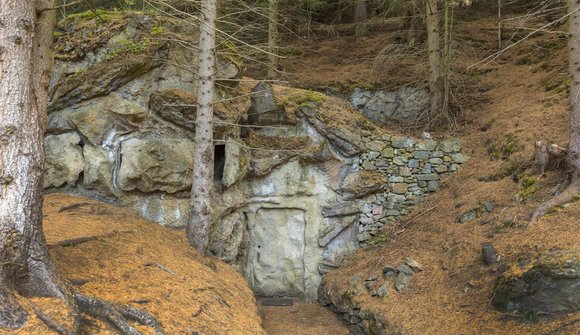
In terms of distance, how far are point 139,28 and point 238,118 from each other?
277 centimetres

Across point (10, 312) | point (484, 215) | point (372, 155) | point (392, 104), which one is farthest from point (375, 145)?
point (10, 312)

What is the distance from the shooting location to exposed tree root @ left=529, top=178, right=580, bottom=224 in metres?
6.40

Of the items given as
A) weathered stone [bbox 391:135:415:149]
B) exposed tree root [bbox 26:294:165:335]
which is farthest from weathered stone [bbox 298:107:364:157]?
exposed tree root [bbox 26:294:165:335]

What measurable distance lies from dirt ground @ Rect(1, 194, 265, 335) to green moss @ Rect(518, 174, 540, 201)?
502 centimetres

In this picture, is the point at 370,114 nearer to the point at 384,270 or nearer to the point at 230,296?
the point at 384,270

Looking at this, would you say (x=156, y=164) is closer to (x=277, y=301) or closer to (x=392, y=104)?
(x=277, y=301)

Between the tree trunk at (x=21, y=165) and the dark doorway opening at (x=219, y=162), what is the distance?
5.66 m

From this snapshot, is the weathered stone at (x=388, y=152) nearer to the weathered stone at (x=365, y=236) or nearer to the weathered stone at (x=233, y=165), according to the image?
the weathered stone at (x=365, y=236)

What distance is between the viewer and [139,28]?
8.81 m

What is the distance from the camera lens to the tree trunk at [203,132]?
7465 millimetres

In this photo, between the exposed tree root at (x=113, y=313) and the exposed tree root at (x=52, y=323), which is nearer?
the exposed tree root at (x=52, y=323)

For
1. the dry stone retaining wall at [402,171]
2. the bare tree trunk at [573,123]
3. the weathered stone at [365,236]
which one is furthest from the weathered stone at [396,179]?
the bare tree trunk at [573,123]

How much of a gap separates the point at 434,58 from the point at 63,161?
9.61m

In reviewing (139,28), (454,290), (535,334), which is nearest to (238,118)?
(139,28)
